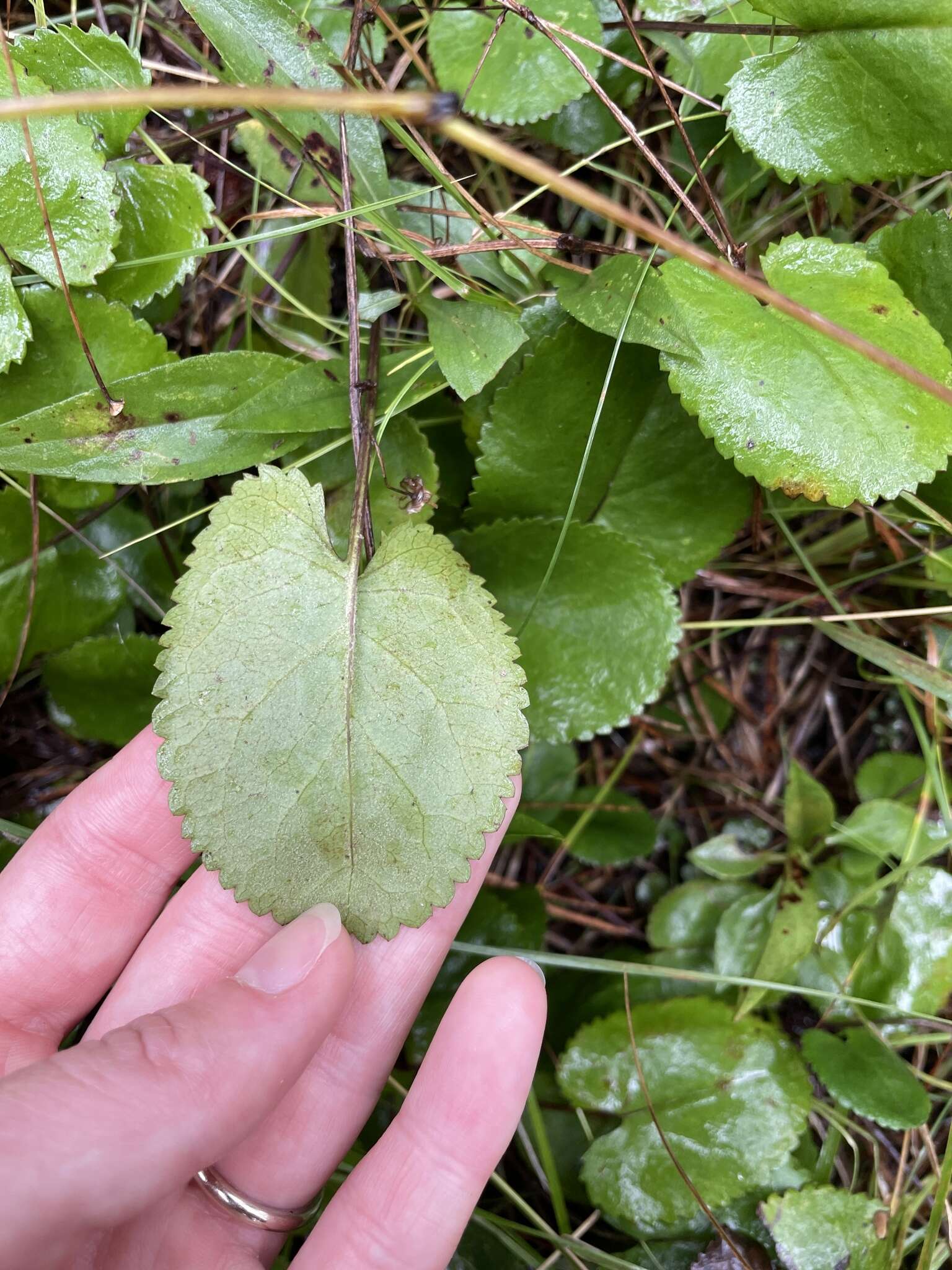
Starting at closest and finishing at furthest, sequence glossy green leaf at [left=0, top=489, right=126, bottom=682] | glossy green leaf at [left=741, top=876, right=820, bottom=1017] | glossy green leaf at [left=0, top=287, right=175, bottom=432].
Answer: glossy green leaf at [left=0, top=287, right=175, bottom=432] < glossy green leaf at [left=0, top=489, right=126, bottom=682] < glossy green leaf at [left=741, top=876, right=820, bottom=1017]

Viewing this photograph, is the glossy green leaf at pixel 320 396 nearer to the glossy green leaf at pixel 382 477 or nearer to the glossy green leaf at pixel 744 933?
the glossy green leaf at pixel 382 477

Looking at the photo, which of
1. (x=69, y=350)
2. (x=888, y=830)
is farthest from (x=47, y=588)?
(x=888, y=830)

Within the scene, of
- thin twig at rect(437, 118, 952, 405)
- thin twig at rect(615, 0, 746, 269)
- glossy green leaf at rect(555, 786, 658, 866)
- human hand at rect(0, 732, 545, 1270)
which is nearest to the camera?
thin twig at rect(437, 118, 952, 405)

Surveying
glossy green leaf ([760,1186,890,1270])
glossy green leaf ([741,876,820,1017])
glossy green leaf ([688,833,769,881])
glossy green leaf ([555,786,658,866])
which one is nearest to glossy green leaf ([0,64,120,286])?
glossy green leaf ([555,786,658,866])

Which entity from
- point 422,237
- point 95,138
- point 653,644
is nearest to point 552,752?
point 653,644

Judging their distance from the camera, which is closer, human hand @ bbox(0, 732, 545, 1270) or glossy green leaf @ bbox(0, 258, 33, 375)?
human hand @ bbox(0, 732, 545, 1270)

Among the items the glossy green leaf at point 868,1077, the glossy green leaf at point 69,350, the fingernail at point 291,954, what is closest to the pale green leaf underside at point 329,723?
the fingernail at point 291,954

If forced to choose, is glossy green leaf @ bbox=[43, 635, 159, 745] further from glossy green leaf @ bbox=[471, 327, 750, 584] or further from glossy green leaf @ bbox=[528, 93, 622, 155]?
glossy green leaf @ bbox=[528, 93, 622, 155]
